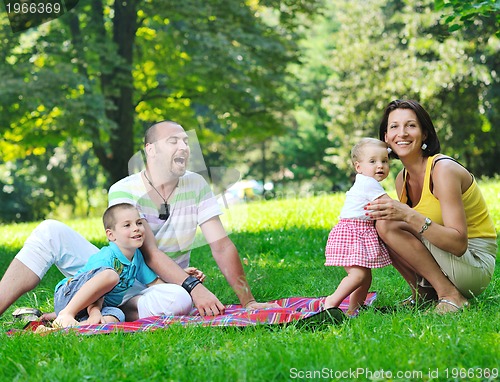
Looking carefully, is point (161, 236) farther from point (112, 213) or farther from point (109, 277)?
point (109, 277)

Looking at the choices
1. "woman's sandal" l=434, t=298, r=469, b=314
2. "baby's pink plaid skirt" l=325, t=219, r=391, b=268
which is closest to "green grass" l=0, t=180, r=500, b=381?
"woman's sandal" l=434, t=298, r=469, b=314

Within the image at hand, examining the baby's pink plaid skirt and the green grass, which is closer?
the green grass

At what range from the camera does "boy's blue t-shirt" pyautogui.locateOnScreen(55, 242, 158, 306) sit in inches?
162

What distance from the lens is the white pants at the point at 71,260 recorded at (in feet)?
13.5

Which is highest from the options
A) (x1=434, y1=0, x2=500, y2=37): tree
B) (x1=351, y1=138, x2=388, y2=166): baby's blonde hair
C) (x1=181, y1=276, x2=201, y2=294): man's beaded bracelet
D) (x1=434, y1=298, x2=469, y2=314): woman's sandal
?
(x1=434, y1=0, x2=500, y2=37): tree

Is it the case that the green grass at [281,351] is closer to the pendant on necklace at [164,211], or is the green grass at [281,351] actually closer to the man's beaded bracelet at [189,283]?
the man's beaded bracelet at [189,283]

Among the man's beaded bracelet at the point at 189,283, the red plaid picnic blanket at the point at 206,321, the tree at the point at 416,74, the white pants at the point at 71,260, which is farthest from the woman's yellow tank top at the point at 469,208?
the tree at the point at 416,74

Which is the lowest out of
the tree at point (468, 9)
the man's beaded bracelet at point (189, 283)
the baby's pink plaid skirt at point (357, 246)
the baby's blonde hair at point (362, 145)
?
the man's beaded bracelet at point (189, 283)

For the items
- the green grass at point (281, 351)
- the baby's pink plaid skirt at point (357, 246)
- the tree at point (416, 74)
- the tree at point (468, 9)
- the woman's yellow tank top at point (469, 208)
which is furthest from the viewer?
the tree at point (416, 74)

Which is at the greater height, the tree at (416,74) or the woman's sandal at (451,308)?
the tree at (416,74)

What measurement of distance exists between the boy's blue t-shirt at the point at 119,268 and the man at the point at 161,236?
68 mm

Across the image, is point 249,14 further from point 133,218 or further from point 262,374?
point 262,374

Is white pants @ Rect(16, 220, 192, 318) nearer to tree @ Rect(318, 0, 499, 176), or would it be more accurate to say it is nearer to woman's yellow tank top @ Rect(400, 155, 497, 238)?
woman's yellow tank top @ Rect(400, 155, 497, 238)

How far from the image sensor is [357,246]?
404 centimetres
